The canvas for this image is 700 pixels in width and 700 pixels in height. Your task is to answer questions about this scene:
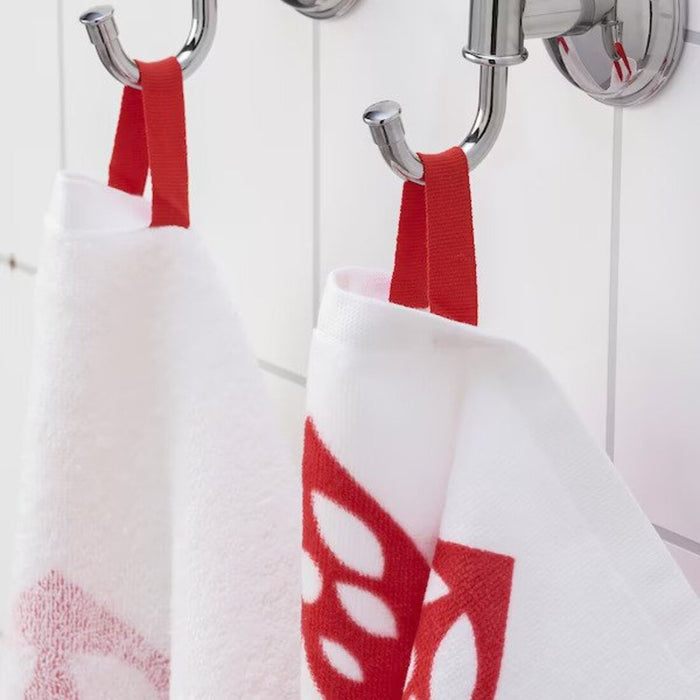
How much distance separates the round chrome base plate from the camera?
1.36 ft

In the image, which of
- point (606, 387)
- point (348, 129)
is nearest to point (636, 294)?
point (606, 387)

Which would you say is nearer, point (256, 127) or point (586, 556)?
point (586, 556)

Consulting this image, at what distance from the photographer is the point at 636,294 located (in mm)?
447

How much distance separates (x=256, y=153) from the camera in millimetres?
621

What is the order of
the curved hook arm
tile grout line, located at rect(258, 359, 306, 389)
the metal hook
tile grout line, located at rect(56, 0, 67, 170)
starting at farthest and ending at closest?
tile grout line, located at rect(56, 0, 67, 170), tile grout line, located at rect(258, 359, 306, 389), the metal hook, the curved hook arm

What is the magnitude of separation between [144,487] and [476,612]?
20cm

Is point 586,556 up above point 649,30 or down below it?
below

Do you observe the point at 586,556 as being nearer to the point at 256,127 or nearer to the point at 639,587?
the point at 639,587

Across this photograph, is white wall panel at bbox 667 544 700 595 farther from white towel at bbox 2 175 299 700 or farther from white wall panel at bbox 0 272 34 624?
white wall panel at bbox 0 272 34 624

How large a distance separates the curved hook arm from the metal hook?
0.49 ft

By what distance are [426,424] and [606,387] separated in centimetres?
9

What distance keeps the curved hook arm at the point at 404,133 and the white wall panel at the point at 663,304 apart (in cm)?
5

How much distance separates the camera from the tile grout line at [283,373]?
621 mm

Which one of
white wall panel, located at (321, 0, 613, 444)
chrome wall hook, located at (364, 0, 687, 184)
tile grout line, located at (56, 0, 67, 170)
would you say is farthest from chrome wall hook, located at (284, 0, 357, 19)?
tile grout line, located at (56, 0, 67, 170)
